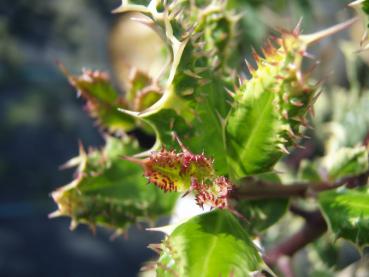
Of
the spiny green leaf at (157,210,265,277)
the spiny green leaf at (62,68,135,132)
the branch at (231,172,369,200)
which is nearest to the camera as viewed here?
the spiny green leaf at (157,210,265,277)

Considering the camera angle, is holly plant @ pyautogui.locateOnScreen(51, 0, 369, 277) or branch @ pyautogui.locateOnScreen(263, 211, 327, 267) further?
branch @ pyautogui.locateOnScreen(263, 211, 327, 267)

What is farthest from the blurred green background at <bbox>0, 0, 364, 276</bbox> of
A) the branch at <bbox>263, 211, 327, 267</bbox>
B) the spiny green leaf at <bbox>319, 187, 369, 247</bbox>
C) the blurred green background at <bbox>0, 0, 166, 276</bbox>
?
the spiny green leaf at <bbox>319, 187, 369, 247</bbox>

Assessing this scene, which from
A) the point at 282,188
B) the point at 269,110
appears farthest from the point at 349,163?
the point at 269,110

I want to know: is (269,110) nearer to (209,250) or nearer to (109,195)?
(209,250)

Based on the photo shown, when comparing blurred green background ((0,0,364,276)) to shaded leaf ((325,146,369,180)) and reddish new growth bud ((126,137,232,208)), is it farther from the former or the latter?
reddish new growth bud ((126,137,232,208))

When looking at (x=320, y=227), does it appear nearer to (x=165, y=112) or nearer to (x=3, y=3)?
(x=165, y=112)

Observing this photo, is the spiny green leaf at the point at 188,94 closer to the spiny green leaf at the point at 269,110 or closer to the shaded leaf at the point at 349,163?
the spiny green leaf at the point at 269,110

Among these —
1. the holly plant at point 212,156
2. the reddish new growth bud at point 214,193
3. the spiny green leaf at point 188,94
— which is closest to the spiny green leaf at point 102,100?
the holly plant at point 212,156
